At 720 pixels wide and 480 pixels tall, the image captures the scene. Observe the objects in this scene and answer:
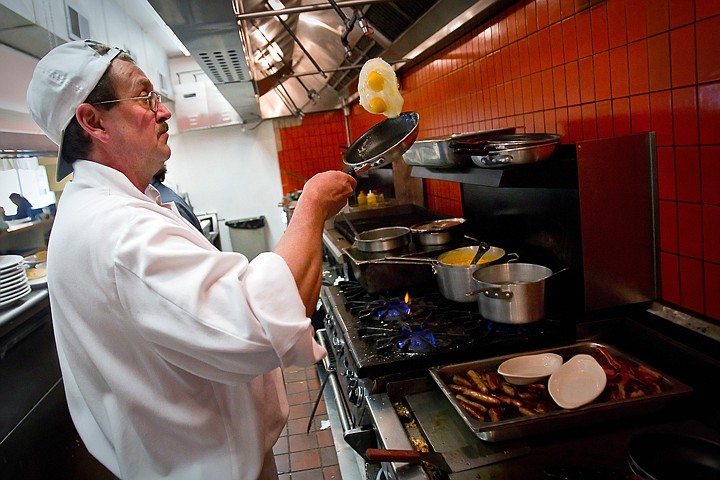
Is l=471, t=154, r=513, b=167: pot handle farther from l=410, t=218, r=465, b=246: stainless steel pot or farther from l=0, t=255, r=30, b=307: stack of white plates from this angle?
l=0, t=255, r=30, b=307: stack of white plates

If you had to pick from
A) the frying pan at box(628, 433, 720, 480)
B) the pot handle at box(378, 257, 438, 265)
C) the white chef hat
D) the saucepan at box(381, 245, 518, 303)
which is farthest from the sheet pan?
the white chef hat

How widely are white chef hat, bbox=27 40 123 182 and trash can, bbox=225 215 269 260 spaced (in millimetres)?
6394

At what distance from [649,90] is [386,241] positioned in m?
1.28

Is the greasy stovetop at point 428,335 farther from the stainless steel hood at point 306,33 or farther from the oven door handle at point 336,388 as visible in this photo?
the stainless steel hood at point 306,33

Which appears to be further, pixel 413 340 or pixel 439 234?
pixel 439 234

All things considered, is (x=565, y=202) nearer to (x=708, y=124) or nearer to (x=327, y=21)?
(x=708, y=124)

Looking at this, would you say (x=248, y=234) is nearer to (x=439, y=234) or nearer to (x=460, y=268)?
(x=439, y=234)

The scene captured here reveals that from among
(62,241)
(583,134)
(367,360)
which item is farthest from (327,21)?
(62,241)

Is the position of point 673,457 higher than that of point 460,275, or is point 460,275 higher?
point 460,275

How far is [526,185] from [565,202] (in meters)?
0.16

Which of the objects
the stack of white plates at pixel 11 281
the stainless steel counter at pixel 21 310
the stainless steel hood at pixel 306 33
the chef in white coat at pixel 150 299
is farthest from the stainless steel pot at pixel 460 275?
the stack of white plates at pixel 11 281

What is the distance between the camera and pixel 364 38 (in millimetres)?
3537

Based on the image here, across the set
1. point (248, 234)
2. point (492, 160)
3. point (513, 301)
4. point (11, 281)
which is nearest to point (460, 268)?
point (513, 301)

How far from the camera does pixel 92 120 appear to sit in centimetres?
115
